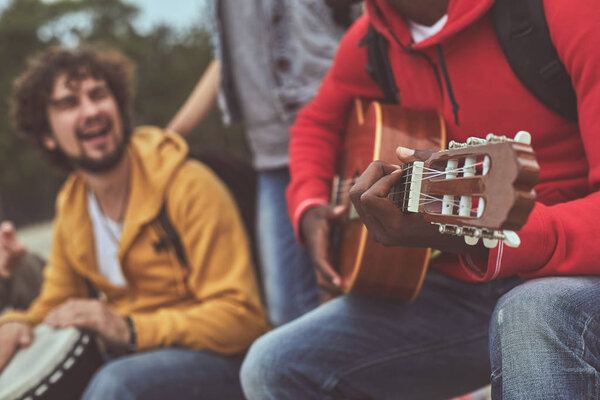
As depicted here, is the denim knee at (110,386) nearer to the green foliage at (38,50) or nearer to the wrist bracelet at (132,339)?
the wrist bracelet at (132,339)

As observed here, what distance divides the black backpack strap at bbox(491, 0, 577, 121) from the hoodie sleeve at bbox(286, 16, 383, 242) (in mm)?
600

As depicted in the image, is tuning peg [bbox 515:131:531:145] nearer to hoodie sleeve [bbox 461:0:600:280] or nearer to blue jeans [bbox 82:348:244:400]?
hoodie sleeve [bbox 461:0:600:280]

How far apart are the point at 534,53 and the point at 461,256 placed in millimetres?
442

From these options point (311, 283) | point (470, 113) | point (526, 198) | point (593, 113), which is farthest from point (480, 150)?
point (311, 283)

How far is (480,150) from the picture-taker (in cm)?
92

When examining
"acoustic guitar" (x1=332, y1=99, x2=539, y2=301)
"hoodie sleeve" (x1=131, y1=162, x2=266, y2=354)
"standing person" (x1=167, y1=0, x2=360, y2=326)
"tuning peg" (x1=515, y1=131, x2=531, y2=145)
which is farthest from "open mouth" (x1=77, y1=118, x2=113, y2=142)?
"tuning peg" (x1=515, y1=131, x2=531, y2=145)

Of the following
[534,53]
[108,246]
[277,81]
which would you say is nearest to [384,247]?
[534,53]

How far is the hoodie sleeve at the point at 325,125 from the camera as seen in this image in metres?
1.89

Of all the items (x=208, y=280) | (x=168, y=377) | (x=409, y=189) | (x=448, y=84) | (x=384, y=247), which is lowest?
(x=168, y=377)

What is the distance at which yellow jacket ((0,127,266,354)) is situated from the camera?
7.55ft

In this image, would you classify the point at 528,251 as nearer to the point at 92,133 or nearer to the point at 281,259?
the point at 281,259

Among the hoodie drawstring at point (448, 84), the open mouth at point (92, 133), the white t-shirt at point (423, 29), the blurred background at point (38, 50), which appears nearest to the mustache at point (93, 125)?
the open mouth at point (92, 133)

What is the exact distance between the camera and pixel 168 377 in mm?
2113

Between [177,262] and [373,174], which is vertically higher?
[373,174]
